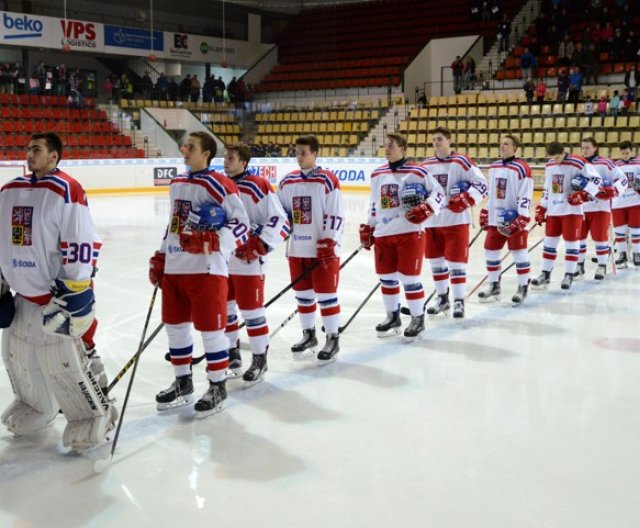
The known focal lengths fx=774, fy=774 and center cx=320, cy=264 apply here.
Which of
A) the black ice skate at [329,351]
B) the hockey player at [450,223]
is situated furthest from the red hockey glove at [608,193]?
the black ice skate at [329,351]

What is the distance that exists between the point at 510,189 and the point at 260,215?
10.2 ft

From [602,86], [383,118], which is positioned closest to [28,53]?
[383,118]

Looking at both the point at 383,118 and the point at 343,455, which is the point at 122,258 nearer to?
the point at 343,455

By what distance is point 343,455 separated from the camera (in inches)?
141

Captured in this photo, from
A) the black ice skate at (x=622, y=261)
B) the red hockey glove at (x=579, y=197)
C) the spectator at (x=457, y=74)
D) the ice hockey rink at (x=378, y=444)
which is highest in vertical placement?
the spectator at (x=457, y=74)

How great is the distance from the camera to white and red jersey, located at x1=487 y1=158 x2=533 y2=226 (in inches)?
271

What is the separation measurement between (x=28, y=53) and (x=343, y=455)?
77.4 feet

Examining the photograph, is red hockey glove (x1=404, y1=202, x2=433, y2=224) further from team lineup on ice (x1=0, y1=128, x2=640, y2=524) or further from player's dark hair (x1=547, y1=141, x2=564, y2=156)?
player's dark hair (x1=547, y1=141, x2=564, y2=156)

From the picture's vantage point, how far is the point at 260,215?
4711mm

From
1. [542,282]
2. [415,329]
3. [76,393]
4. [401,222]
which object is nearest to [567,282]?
[542,282]

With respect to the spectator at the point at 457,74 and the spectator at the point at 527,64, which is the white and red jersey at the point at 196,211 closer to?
the spectator at the point at 527,64

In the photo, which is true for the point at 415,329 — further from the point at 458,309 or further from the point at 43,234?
the point at 43,234

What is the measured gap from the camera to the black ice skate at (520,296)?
23.2ft

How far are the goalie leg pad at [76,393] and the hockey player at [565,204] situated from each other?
5.41 meters
